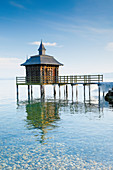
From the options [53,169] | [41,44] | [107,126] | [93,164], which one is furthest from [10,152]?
[41,44]

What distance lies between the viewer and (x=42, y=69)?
1282 inches

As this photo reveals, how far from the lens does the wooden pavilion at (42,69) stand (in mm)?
32406

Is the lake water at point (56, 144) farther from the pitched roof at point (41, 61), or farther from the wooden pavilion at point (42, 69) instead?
the pitched roof at point (41, 61)

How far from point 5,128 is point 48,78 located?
19.4 m

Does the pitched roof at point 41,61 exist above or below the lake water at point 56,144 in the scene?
above

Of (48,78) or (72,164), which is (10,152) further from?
(48,78)

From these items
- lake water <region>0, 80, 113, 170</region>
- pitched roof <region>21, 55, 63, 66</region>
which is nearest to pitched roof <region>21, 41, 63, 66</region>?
pitched roof <region>21, 55, 63, 66</region>

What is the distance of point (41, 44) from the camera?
36125 millimetres

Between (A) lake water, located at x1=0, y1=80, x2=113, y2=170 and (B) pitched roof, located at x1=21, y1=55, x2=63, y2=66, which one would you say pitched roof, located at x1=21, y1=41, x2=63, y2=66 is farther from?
(A) lake water, located at x1=0, y1=80, x2=113, y2=170

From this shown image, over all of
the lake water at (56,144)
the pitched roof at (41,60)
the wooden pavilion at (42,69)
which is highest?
the pitched roof at (41,60)

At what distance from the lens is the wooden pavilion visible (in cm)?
3241

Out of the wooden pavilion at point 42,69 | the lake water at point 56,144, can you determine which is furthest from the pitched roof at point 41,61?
the lake water at point 56,144

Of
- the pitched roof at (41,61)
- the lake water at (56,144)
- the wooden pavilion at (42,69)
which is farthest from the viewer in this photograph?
the wooden pavilion at (42,69)

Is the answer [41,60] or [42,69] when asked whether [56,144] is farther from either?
[41,60]
